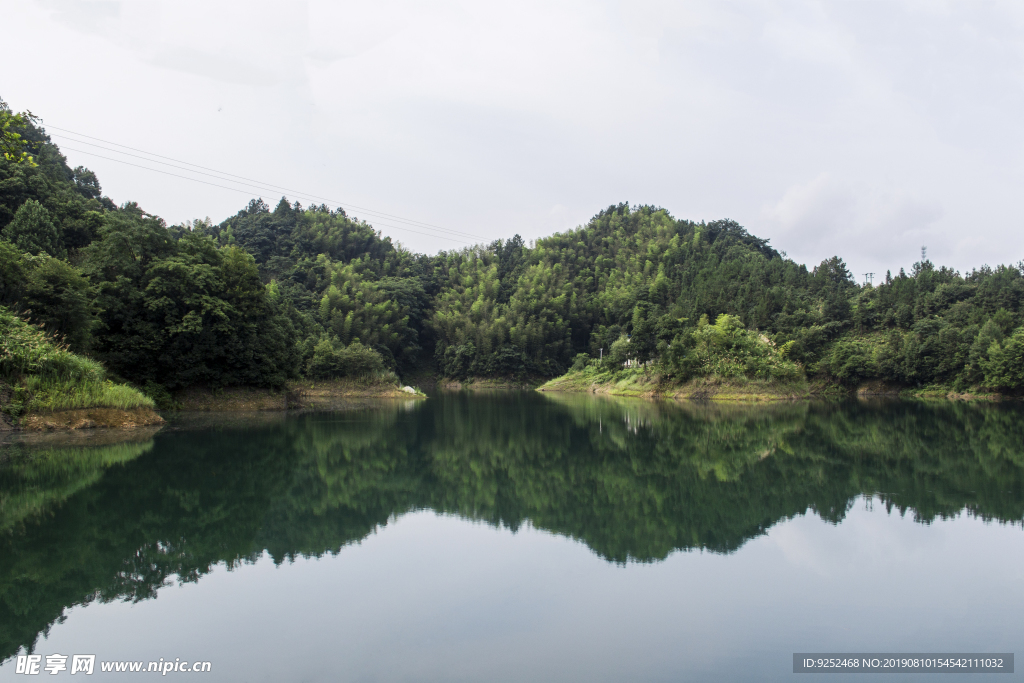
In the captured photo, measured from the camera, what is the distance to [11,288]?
59.8ft

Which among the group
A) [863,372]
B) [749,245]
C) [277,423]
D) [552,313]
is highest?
[749,245]

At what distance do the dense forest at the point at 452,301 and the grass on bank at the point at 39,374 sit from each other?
1432 millimetres

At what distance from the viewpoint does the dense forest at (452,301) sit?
25.1 meters

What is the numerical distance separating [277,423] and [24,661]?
19.2m

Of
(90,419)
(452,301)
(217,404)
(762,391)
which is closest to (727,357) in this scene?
(762,391)

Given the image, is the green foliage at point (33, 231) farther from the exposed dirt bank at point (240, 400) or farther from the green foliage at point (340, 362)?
the green foliage at point (340, 362)

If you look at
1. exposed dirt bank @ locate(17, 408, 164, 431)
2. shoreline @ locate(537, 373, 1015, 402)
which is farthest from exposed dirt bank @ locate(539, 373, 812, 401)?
exposed dirt bank @ locate(17, 408, 164, 431)

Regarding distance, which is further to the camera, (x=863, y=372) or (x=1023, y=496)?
(x=863, y=372)

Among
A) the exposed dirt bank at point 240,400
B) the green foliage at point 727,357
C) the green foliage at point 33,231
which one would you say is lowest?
the exposed dirt bank at point 240,400

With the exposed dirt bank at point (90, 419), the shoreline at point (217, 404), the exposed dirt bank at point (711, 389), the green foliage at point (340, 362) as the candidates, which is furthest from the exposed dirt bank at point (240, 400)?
the exposed dirt bank at point (711, 389)

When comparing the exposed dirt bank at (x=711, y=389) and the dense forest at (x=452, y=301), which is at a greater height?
the dense forest at (x=452, y=301)

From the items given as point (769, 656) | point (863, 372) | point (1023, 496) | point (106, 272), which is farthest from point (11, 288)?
point (863, 372)

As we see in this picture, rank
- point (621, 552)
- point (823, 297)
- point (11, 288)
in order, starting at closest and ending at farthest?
1. point (621, 552)
2. point (11, 288)
3. point (823, 297)

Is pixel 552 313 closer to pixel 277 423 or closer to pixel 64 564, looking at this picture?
pixel 277 423
